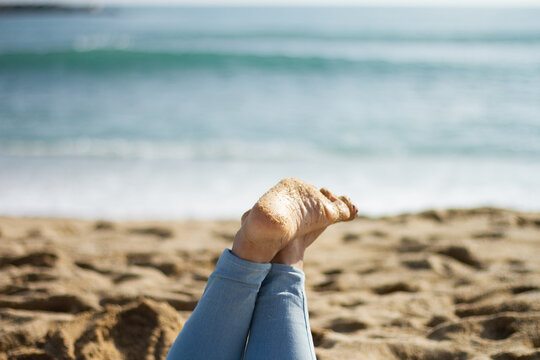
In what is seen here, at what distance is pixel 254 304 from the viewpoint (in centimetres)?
134

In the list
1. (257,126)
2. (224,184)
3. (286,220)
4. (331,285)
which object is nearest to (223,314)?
(286,220)

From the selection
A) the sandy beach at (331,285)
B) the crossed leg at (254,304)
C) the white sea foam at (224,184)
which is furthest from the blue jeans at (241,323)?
the white sea foam at (224,184)

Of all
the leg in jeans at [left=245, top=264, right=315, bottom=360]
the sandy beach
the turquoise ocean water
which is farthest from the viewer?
the turquoise ocean water

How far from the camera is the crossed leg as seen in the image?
128 centimetres

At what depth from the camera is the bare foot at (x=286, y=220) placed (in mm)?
1310

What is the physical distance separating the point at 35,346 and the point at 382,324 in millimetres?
1261

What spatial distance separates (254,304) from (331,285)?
120cm

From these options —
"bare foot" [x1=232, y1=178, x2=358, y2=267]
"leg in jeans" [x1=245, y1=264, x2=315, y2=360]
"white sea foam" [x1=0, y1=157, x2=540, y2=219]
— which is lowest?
"leg in jeans" [x1=245, y1=264, x2=315, y2=360]

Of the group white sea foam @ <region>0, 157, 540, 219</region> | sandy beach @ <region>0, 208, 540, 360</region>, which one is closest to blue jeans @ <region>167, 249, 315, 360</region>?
sandy beach @ <region>0, 208, 540, 360</region>

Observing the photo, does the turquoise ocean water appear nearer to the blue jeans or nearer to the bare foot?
the bare foot

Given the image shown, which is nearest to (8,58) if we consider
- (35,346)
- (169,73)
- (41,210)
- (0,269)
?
(169,73)

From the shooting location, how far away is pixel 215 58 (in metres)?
12.7

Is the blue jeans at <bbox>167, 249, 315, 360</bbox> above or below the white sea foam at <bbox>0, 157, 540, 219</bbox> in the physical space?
below

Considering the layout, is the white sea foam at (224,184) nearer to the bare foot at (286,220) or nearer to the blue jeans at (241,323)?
the bare foot at (286,220)
